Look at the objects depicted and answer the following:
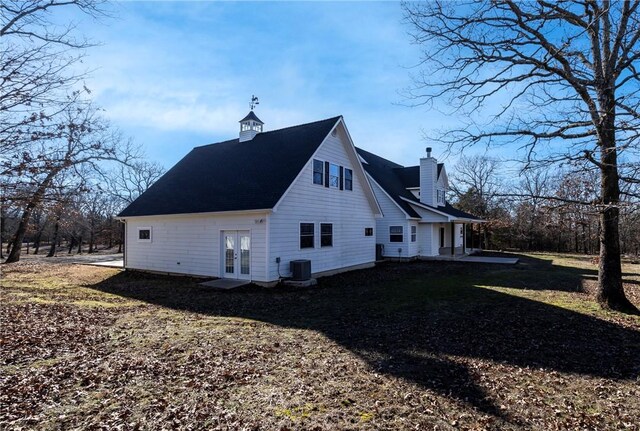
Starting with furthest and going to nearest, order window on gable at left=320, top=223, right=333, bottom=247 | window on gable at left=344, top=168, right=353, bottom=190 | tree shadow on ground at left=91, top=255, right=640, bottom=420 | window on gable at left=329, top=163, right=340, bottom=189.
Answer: window on gable at left=344, top=168, right=353, bottom=190 < window on gable at left=329, top=163, right=340, bottom=189 < window on gable at left=320, top=223, right=333, bottom=247 < tree shadow on ground at left=91, top=255, right=640, bottom=420

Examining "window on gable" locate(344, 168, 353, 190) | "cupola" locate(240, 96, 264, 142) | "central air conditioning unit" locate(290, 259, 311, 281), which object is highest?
"cupola" locate(240, 96, 264, 142)

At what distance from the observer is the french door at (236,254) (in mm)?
13570

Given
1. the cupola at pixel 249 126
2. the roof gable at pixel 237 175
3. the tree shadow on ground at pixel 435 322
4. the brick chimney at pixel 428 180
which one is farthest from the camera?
the brick chimney at pixel 428 180

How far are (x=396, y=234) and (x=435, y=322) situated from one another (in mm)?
14529

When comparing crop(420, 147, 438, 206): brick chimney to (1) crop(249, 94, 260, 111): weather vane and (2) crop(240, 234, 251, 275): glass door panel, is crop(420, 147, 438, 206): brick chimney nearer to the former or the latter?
(1) crop(249, 94, 260, 111): weather vane

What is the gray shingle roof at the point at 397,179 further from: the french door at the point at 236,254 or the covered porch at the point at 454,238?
the french door at the point at 236,254

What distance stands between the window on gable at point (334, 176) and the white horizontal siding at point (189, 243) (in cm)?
463

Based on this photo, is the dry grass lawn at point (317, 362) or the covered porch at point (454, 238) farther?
the covered porch at point (454, 238)

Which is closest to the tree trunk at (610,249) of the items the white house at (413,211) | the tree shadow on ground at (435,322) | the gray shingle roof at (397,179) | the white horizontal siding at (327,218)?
the tree shadow on ground at (435,322)

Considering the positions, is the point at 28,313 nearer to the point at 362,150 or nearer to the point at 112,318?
the point at 112,318

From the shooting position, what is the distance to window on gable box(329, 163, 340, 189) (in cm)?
1639

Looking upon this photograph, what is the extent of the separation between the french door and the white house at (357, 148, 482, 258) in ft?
38.1

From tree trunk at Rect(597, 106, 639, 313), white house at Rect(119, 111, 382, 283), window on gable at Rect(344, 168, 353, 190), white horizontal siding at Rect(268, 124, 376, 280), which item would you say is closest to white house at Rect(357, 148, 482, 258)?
white horizontal siding at Rect(268, 124, 376, 280)

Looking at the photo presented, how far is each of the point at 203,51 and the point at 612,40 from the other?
10.7 meters
